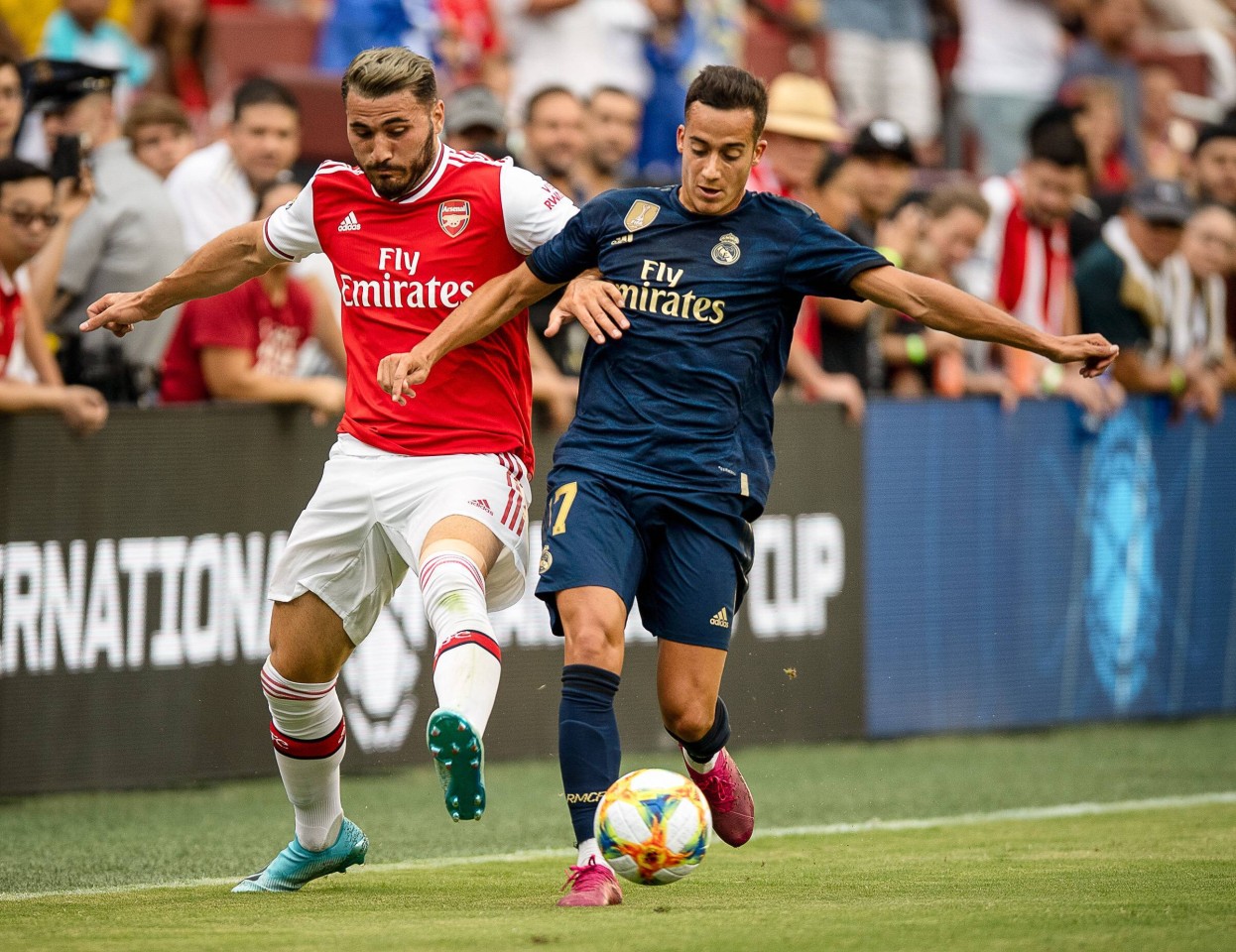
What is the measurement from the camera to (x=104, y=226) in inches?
379

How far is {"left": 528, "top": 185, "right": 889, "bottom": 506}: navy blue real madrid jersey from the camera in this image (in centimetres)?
631

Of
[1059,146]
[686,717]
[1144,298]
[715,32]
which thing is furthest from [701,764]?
[715,32]

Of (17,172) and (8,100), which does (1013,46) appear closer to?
(8,100)

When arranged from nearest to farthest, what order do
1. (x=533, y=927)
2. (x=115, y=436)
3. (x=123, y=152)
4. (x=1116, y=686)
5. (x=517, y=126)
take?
(x=533, y=927) → (x=115, y=436) → (x=123, y=152) → (x=1116, y=686) → (x=517, y=126)

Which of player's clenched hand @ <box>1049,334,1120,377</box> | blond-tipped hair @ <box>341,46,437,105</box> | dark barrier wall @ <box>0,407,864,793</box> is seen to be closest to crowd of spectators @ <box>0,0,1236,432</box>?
dark barrier wall @ <box>0,407,864,793</box>

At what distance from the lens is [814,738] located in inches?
426

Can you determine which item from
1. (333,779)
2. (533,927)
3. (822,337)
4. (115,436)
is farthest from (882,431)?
(533,927)

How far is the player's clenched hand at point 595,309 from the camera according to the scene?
6223mm

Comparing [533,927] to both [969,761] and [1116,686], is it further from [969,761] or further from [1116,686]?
[1116,686]

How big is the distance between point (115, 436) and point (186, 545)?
0.60 m

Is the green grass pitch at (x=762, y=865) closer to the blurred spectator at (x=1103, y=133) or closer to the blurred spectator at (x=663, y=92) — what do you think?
the blurred spectator at (x=663, y=92)

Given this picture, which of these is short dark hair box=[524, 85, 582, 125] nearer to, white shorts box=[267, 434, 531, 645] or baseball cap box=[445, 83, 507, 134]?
baseball cap box=[445, 83, 507, 134]

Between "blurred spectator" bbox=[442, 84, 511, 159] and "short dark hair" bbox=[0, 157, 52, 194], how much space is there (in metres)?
2.05

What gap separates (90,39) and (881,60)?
21.4 ft
